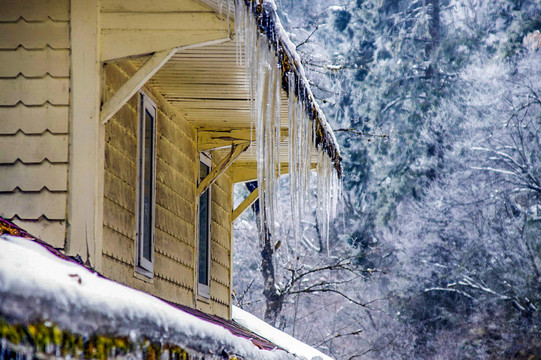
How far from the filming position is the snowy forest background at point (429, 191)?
26.7 m

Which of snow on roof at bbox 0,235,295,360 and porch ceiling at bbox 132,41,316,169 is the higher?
porch ceiling at bbox 132,41,316,169

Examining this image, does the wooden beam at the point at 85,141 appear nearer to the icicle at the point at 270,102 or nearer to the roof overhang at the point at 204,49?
the roof overhang at the point at 204,49

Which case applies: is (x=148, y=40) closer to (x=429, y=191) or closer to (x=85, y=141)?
(x=85, y=141)

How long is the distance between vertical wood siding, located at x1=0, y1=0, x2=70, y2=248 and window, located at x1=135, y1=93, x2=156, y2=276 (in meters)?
1.31

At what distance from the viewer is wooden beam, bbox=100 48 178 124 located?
546 cm

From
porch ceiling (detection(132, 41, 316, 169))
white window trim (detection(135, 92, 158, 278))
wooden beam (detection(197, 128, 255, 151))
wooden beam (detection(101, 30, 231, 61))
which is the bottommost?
white window trim (detection(135, 92, 158, 278))

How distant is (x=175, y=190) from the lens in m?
7.95

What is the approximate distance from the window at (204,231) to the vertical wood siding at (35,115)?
376cm

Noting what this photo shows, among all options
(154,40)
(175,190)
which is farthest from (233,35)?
(175,190)

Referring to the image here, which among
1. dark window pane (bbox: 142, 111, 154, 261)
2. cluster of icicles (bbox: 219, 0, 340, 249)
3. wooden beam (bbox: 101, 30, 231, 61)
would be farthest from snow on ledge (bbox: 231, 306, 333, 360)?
wooden beam (bbox: 101, 30, 231, 61)

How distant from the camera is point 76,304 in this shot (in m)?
2.43

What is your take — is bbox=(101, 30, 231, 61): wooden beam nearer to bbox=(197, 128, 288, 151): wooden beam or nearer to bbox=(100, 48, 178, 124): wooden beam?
bbox=(100, 48, 178, 124): wooden beam

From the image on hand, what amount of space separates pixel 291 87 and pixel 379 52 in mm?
24938

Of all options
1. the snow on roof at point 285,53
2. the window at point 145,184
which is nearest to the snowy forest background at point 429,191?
the snow on roof at point 285,53
